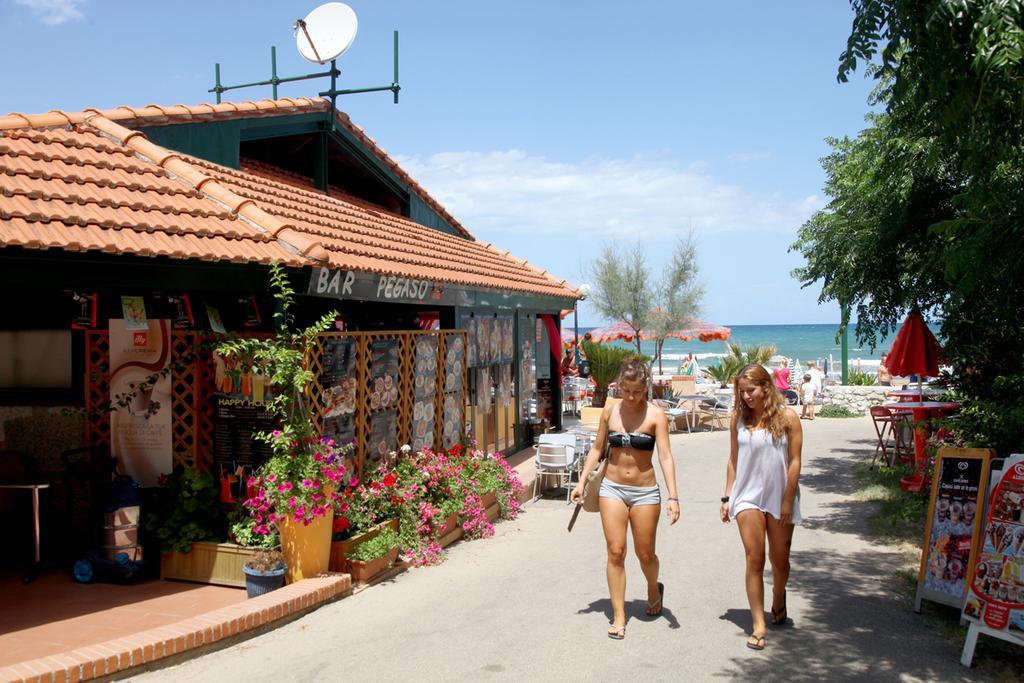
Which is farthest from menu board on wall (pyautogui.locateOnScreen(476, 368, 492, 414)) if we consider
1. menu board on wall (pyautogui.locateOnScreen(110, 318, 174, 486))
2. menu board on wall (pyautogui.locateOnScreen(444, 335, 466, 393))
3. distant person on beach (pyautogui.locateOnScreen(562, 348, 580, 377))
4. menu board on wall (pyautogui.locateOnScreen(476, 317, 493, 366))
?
distant person on beach (pyautogui.locateOnScreen(562, 348, 580, 377))

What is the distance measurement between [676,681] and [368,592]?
2.91m

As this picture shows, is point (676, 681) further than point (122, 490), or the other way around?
point (122, 490)

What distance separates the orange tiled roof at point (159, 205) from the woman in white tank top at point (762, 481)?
355 cm

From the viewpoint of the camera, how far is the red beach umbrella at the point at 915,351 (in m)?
10.9

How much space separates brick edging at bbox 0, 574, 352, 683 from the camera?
4348 mm

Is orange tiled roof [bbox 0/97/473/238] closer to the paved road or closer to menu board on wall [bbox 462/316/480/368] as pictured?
menu board on wall [bbox 462/316/480/368]

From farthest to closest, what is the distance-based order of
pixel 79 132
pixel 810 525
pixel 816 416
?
pixel 816 416
pixel 810 525
pixel 79 132

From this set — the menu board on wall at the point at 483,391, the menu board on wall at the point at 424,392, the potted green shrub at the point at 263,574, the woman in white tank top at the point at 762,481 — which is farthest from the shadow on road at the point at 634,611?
the menu board on wall at the point at 483,391

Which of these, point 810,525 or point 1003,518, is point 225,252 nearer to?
point 1003,518

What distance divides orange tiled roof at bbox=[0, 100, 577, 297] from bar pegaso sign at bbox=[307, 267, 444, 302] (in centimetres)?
11

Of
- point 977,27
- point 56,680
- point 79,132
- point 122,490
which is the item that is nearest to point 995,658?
point 977,27

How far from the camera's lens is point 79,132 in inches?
293

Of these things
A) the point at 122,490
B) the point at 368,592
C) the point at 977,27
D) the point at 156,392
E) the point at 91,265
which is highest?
the point at 977,27

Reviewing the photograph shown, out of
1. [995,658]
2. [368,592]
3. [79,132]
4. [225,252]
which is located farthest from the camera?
[79,132]
